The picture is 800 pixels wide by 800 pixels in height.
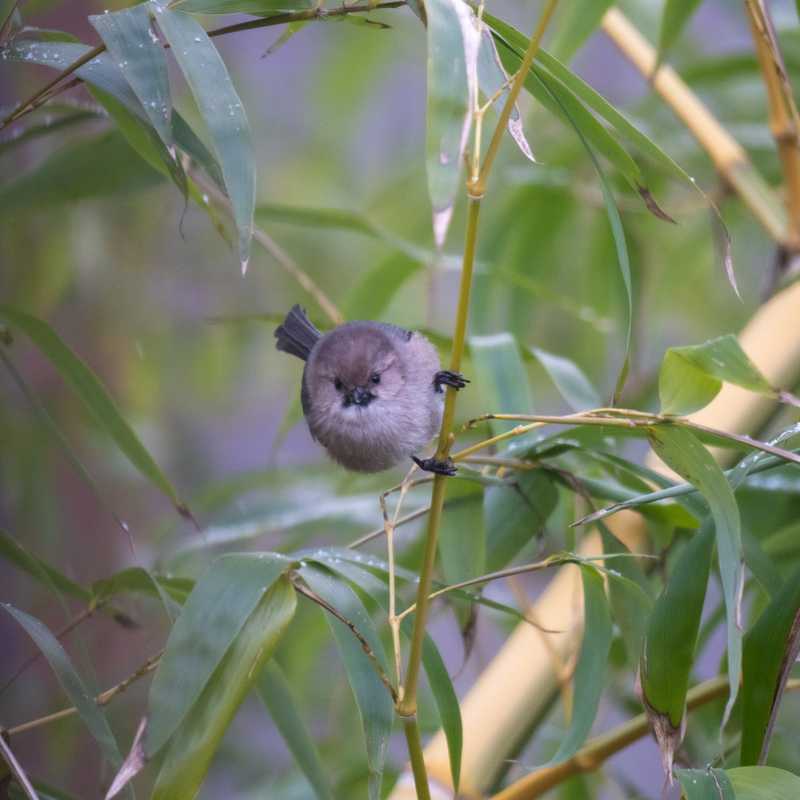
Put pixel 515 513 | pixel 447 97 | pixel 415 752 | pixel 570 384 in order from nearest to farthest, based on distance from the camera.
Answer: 1. pixel 447 97
2. pixel 415 752
3. pixel 515 513
4. pixel 570 384

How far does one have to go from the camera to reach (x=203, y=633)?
746 mm

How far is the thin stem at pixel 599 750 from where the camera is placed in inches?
38.3

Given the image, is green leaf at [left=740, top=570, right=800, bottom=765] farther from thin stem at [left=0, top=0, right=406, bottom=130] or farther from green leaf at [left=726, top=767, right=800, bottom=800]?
thin stem at [left=0, top=0, right=406, bottom=130]

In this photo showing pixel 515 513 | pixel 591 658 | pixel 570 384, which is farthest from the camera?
pixel 570 384

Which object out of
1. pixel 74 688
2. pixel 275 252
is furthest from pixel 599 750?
pixel 275 252

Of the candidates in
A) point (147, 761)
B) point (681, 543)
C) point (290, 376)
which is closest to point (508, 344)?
point (681, 543)

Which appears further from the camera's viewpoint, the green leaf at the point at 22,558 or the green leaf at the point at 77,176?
the green leaf at the point at 77,176

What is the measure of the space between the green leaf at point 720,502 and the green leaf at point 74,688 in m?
0.45

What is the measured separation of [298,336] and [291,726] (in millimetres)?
609

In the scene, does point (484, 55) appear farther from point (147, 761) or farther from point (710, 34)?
point (710, 34)

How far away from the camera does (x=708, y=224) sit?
6.50 ft

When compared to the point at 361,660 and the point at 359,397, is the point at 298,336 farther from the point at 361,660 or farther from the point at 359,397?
the point at 361,660

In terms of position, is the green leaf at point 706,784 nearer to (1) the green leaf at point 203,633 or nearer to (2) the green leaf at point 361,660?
(2) the green leaf at point 361,660

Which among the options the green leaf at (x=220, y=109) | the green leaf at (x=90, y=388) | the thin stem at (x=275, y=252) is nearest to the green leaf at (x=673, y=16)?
the thin stem at (x=275, y=252)
